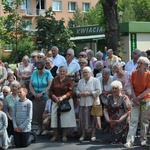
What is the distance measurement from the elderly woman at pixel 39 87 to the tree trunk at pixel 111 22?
538 centimetres

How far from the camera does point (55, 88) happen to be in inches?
429

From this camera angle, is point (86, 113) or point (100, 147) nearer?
point (100, 147)

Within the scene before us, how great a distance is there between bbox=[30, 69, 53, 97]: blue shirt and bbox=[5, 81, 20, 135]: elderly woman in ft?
Result: 2.65

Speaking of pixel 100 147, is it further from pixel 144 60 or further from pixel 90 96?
pixel 144 60

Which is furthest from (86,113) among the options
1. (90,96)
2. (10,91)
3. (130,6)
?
(130,6)

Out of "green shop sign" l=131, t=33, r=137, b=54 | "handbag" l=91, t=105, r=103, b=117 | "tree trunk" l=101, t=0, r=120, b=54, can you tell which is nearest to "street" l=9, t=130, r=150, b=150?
"handbag" l=91, t=105, r=103, b=117

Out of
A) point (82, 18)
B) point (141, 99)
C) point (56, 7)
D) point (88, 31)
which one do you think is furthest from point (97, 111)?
point (56, 7)

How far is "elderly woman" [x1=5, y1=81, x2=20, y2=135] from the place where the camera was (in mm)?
10805

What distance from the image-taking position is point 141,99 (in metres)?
9.77

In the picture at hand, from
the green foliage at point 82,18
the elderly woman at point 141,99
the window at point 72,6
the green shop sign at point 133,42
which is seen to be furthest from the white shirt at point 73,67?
the window at point 72,6

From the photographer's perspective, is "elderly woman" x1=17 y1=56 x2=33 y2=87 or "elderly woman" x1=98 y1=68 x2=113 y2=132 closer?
"elderly woman" x1=98 y1=68 x2=113 y2=132

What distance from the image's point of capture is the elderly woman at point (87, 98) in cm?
1077

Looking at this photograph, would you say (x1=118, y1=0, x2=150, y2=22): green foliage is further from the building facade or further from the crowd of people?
the crowd of people

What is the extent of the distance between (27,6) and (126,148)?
57249mm
